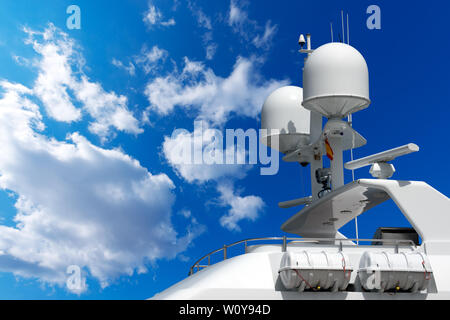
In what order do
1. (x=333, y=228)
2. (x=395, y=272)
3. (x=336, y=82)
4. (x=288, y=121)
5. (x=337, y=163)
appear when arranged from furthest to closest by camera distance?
(x=288, y=121) < (x=333, y=228) < (x=337, y=163) < (x=336, y=82) < (x=395, y=272)

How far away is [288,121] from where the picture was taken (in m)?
26.1

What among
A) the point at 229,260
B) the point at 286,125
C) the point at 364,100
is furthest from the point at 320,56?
the point at 229,260

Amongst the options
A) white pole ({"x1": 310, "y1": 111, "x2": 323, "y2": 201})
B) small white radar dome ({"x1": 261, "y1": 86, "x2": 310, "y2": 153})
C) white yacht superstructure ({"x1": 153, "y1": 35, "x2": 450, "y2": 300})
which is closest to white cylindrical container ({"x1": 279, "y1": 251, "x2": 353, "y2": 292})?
white yacht superstructure ({"x1": 153, "y1": 35, "x2": 450, "y2": 300})

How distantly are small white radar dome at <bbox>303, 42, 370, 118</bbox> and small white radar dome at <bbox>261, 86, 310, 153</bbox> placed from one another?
4152 mm

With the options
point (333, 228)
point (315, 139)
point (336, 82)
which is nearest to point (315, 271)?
point (336, 82)

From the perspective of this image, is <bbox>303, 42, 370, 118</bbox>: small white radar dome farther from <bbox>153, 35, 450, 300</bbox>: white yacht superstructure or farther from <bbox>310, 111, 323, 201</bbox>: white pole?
<bbox>310, 111, 323, 201</bbox>: white pole

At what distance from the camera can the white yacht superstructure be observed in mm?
14883

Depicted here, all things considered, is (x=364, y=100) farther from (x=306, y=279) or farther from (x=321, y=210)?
(x=306, y=279)

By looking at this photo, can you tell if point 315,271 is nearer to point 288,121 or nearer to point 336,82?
point 336,82

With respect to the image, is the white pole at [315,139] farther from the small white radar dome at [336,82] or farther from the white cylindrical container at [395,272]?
the white cylindrical container at [395,272]

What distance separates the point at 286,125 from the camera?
26078 millimetres

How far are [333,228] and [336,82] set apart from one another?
278 inches

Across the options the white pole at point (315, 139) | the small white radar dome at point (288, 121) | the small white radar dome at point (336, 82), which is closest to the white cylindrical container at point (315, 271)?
the small white radar dome at point (336, 82)
